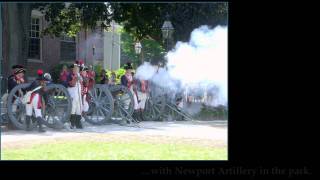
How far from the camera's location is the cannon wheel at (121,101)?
8.45m

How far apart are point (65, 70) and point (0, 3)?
1.39 m

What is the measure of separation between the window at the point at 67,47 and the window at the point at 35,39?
0.38m

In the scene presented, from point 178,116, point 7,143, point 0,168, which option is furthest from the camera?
point 178,116

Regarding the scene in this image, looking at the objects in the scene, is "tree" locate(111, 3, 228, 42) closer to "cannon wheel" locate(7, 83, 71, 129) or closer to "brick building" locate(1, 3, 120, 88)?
"brick building" locate(1, 3, 120, 88)

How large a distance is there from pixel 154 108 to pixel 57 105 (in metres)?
1.54

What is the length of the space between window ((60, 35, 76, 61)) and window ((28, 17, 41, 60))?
38 cm

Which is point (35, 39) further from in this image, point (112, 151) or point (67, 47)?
point (112, 151)

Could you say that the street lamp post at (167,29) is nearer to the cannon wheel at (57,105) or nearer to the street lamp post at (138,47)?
the street lamp post at (138,47)

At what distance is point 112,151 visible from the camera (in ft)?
25.0

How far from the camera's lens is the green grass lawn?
24.4 ft

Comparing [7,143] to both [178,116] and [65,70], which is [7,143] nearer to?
[65,70]

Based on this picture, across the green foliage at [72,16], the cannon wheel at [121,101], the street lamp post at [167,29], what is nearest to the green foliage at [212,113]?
Result: the cannon wheel at [121,101]
